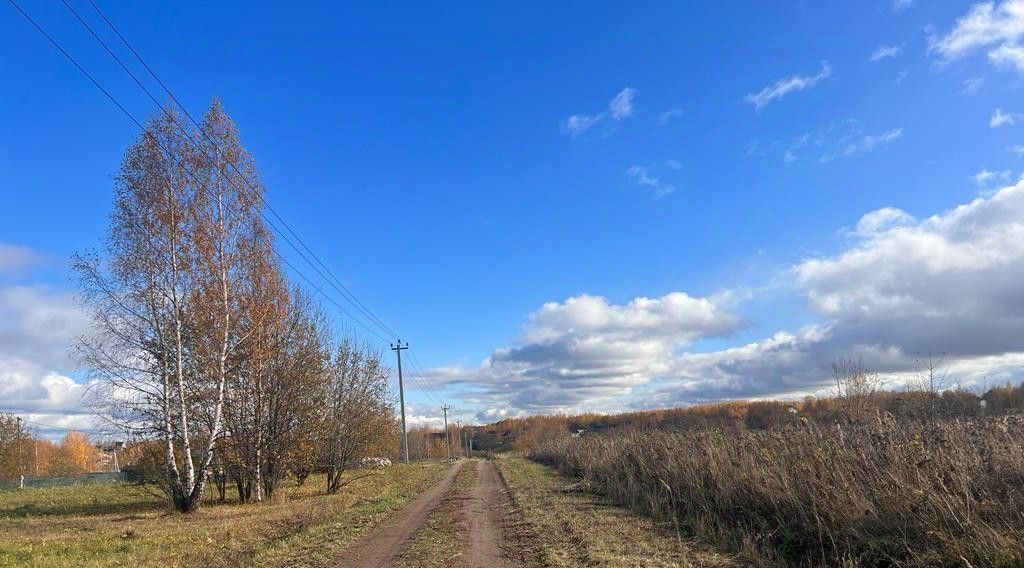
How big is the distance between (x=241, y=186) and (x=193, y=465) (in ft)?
32.8

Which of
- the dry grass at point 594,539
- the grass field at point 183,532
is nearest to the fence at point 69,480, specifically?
the grass field at point 183,532

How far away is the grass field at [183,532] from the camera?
11453 mm

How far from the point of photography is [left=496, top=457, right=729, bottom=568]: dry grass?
9078 mm

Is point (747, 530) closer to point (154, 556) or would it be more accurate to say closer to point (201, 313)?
point (154, 556)

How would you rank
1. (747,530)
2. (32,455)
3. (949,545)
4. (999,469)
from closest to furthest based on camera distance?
(949,545) < (999,469) < (747,530) < (32,455)

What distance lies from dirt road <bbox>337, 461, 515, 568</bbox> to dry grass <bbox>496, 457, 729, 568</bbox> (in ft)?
1.41

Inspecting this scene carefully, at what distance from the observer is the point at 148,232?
20828 millimetres

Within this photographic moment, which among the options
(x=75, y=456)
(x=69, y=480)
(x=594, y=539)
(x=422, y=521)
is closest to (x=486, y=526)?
(x=422, y=521)

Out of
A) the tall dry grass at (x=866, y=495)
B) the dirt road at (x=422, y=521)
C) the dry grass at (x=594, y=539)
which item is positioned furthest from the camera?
the dirt road at (x=422, y=521)

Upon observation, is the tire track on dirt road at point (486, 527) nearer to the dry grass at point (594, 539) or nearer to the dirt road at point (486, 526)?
the dirt road at point (486, 526)

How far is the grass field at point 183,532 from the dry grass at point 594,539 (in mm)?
3465

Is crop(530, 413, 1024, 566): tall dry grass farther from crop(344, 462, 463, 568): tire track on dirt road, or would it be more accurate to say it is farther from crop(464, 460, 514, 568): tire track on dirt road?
crop(344, 462, 463, 568): tire track on dirt road

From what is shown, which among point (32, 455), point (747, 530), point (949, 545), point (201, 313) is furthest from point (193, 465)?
point (32, 455)

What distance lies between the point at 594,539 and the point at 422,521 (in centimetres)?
581
